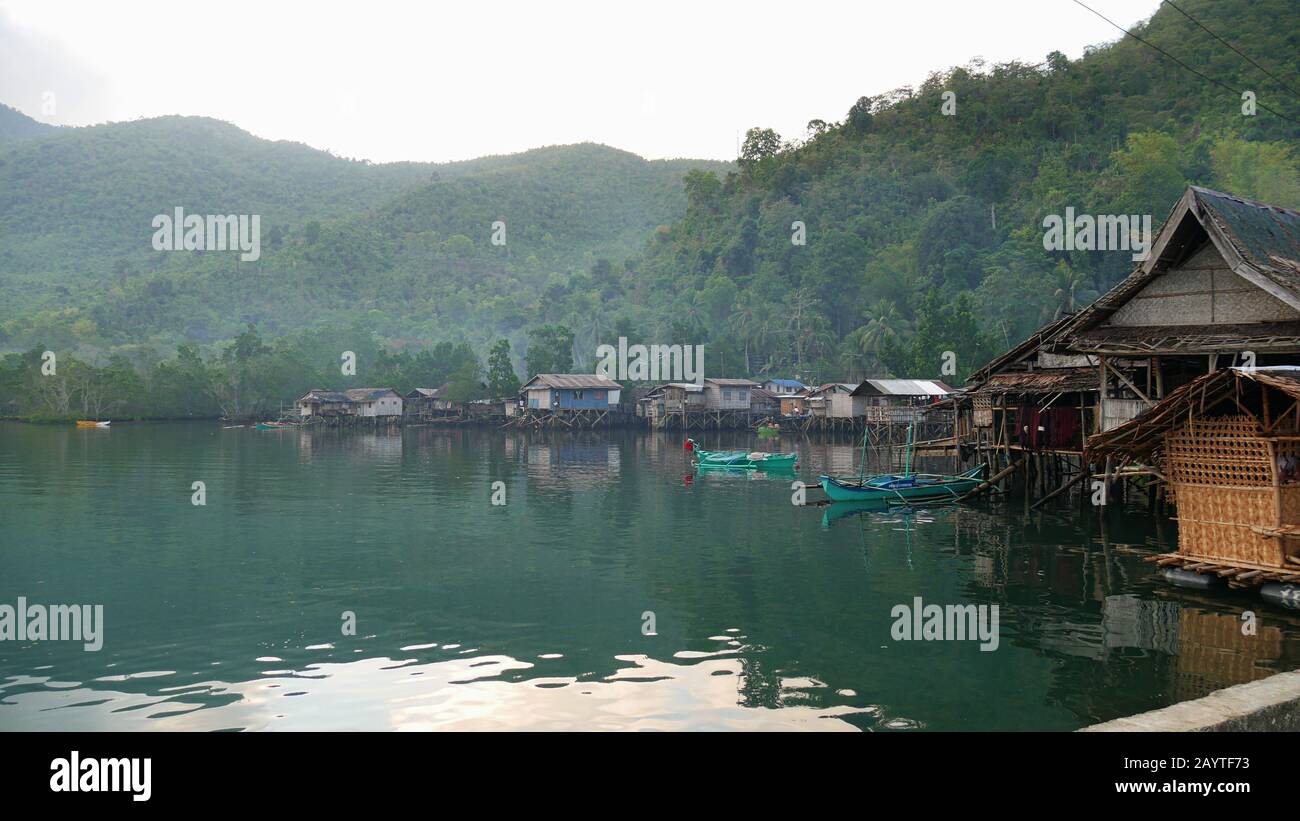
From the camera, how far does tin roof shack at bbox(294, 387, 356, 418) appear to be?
9388 cm

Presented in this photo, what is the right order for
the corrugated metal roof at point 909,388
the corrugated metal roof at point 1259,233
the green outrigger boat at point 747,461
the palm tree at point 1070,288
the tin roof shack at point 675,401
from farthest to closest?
the tin roof shack at point 675,401, the palm tree at point 1070,288, the corrugated metal roof at point 909,388, the green outrigger boat at point 747,461, the corrugated metal roof at point 1259,233

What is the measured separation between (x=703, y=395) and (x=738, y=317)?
26.2 m

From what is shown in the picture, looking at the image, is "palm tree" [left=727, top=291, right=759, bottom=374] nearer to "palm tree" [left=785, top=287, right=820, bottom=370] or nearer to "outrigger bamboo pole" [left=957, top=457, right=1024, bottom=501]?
"palm tree" [left=785, top=287, right=820, bottom=370]

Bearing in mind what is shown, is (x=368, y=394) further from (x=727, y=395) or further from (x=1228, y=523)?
(x=1228, y=523)

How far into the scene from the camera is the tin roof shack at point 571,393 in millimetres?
82250

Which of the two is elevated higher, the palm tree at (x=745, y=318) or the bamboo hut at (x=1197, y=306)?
the palm tree at (x=745, y=318)

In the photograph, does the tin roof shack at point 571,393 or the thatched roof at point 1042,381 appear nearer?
the thatched roof at point 1042,381

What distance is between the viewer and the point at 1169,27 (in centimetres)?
10431

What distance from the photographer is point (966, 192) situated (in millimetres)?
100250

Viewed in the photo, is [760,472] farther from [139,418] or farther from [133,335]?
[133,335]

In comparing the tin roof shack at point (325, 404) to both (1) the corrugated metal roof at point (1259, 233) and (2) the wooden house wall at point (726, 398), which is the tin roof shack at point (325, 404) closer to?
(2) the wooden house wall at point (726, 398)

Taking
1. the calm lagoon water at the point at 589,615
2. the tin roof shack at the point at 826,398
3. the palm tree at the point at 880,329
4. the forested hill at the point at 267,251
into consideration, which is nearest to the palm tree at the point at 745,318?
the palm tree at the point at 880,329

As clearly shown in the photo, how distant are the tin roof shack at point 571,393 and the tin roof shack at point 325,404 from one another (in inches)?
863
